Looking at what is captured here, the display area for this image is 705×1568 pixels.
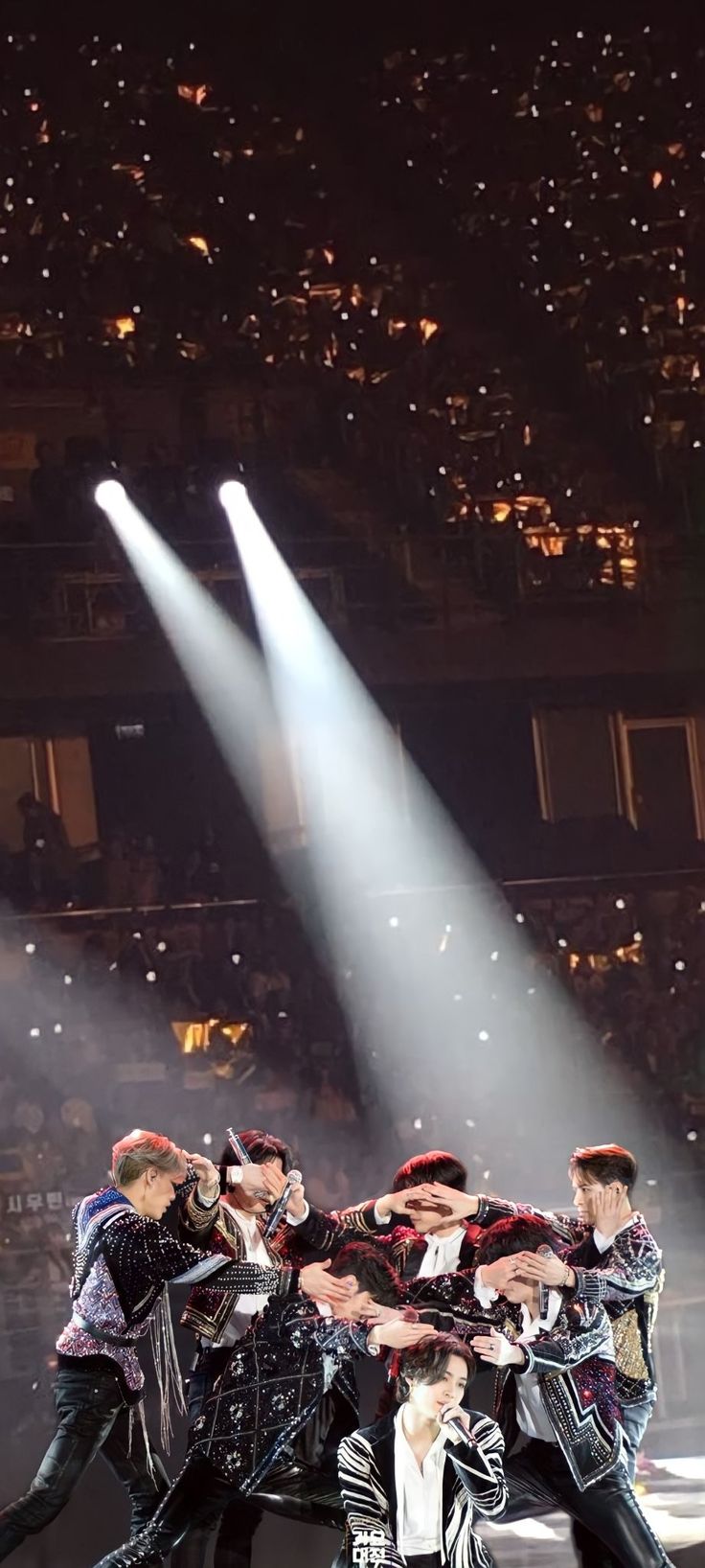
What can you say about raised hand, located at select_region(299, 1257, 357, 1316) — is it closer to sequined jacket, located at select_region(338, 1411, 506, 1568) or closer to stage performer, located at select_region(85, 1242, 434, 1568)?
stage performer, located at select_region(85, 1242, 434, 1568)

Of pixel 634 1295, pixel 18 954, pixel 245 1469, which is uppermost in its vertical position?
pixel 18 954

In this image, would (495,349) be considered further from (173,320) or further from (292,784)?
(292,784)

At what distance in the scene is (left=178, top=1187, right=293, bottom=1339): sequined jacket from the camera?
446 cm

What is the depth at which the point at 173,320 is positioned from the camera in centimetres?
770

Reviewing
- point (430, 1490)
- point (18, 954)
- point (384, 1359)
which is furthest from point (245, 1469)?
point (18, 954)

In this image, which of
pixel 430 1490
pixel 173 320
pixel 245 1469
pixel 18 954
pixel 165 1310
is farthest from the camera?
pixel 173 320

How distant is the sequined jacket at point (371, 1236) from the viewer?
4570mm

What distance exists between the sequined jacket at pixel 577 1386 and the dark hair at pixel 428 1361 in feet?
1.10

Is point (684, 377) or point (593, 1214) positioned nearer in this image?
point (593, 1214)

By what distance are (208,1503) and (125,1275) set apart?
539 mm

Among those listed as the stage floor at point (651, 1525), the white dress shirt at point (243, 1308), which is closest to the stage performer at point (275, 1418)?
the white dress shirt at point (243, 1308)

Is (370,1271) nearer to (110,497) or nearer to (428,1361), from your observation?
(428,1361)

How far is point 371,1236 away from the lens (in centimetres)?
469

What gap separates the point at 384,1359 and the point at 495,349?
189 inches
